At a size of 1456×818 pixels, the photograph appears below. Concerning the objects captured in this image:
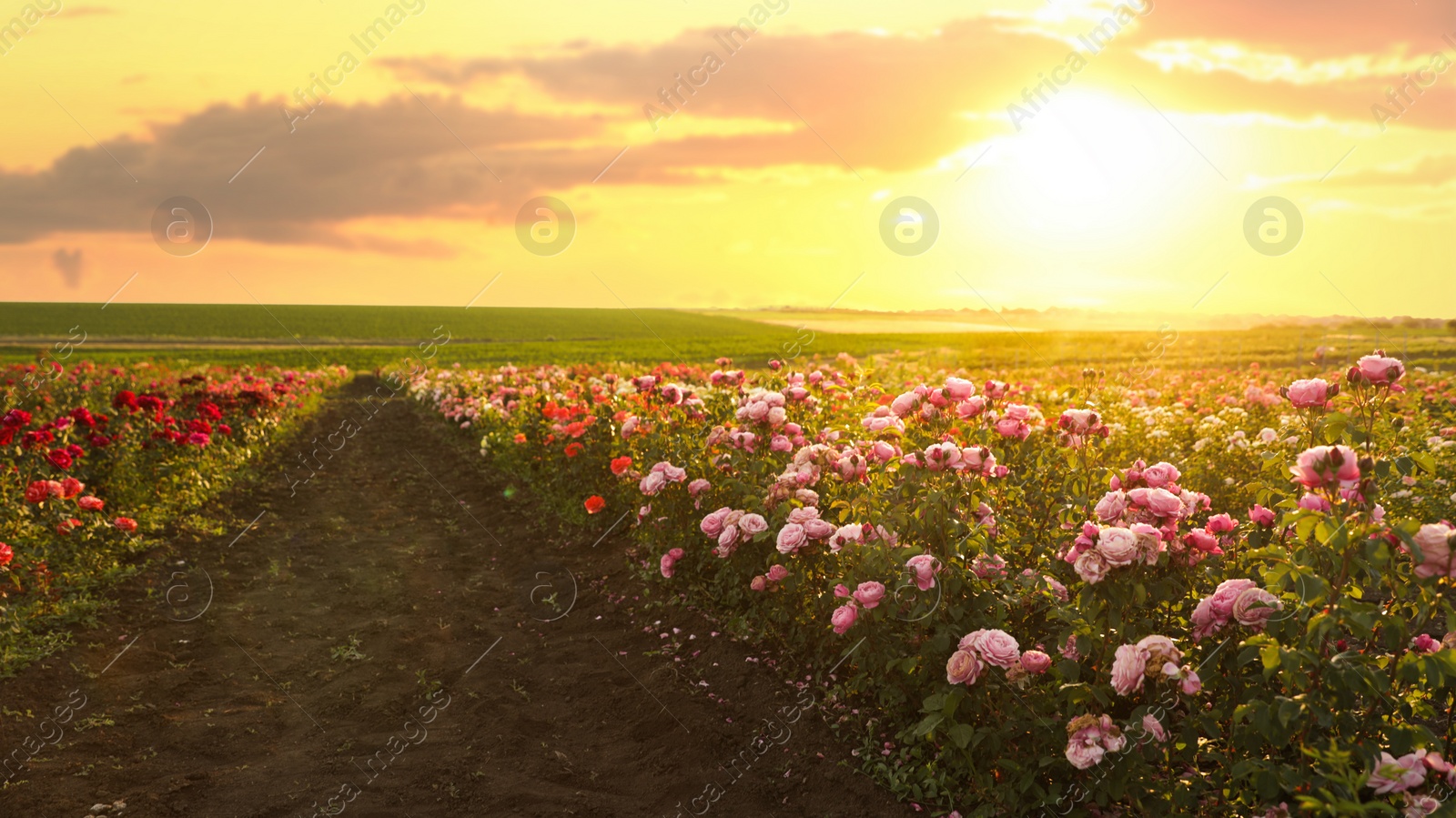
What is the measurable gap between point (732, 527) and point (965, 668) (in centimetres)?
190

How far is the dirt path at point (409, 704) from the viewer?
13.5 feet

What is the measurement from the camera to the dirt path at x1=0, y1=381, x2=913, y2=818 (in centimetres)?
411

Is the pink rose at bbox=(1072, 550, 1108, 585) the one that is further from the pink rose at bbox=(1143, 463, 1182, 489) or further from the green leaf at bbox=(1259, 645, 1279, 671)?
the pink rose at bbox=(1143, 463, 1182, 489)

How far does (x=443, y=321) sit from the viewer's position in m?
113

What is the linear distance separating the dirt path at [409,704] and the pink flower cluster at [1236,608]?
164cm

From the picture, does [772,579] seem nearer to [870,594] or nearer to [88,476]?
[870,594]

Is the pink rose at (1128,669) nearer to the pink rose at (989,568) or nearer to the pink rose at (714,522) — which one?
the pink rose at (989,568)

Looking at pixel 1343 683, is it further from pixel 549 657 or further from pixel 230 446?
pixel 230 446

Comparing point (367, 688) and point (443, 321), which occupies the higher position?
point (443, 321)

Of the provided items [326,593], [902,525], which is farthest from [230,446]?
[902,525]

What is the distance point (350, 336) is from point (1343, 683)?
90.0 metres

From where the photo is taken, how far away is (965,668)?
11.1 feet

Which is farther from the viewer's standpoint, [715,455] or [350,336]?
[350,336]

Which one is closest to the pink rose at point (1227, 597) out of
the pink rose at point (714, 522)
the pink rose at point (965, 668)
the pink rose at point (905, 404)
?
the pink rose at point (965, 668)
